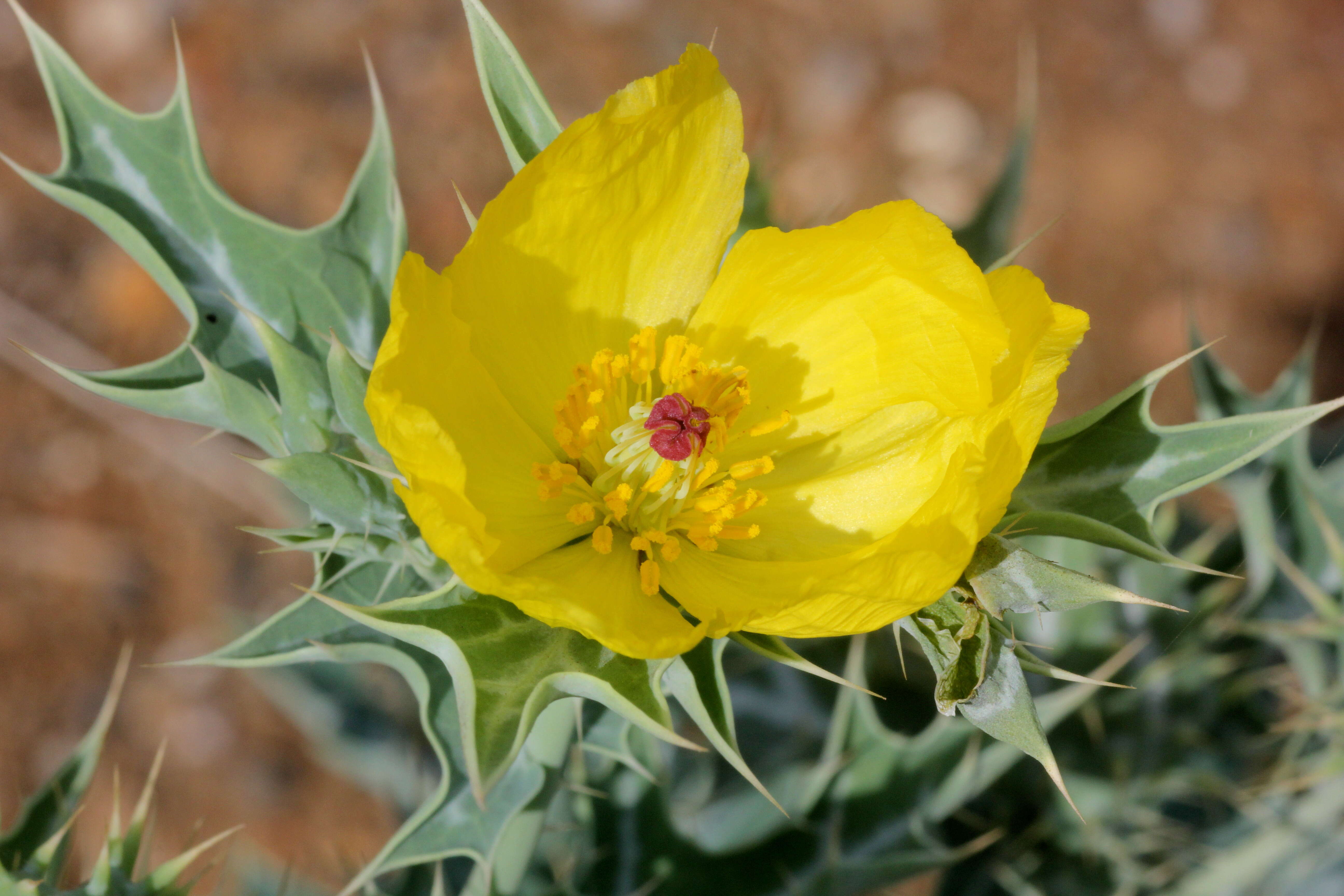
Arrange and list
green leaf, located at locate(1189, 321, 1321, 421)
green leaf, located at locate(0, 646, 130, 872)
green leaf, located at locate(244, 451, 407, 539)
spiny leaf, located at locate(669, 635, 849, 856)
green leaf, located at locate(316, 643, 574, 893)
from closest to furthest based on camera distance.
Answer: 1. green leaf, located at locate(244, 451, 407, 539)
2. green leaf, located at locate(316, 643, 574, 893)
3. green leaf, located at locate(0, 646, 130, 872)
4. spiny leaf, located at locate(669, 635, 849, 856)
5. green leaf, located at locate(1189, 321, 1321, 421)

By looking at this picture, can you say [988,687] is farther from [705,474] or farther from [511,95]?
[511,95]

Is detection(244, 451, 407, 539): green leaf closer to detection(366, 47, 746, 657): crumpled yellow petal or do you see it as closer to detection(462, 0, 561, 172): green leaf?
detection(366, 47, 746, 657): crumpled yellow petal

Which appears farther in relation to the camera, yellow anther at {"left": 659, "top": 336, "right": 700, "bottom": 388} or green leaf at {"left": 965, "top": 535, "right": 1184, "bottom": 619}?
yellow anther at {"left": 659, "top": 336, "right": 700, "bottom": 388}

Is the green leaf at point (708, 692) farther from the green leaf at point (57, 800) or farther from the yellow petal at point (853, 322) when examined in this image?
the green leaf at point (57, 800)

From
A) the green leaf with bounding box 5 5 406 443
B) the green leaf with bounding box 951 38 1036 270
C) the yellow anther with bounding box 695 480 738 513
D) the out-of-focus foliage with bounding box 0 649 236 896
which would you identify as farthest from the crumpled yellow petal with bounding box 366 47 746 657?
the green leaf with bounding box 951 38 1036 270

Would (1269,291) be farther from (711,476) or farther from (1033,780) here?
(711,476)

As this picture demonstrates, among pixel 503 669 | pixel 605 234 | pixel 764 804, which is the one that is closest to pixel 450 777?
pixel 503 669

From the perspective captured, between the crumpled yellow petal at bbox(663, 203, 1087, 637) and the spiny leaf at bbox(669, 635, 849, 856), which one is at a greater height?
the crumpled yellow petal at bbox(663, 203, 1087, 637)
